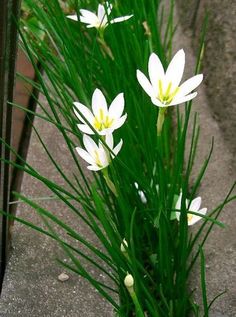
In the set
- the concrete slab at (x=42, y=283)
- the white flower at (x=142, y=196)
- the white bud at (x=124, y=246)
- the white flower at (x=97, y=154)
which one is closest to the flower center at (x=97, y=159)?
the white flower at (x=97, y=154)

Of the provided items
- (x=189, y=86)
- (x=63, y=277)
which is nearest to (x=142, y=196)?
(x=63, y=277)

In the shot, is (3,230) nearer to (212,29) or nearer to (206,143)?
(206,143)

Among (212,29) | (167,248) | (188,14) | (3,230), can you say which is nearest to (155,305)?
(167,248)

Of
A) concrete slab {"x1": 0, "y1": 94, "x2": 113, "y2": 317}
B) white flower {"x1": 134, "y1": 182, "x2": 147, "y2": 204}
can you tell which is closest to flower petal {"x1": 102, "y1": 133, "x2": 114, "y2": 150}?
white flower {"x1": 134, "y1": 182, "x2": 147, "y2": 204}

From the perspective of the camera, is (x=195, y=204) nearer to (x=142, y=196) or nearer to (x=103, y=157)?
(x=142, y=196)

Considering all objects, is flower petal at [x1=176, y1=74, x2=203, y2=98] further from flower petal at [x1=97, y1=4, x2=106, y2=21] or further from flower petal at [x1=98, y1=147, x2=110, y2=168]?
flower petal at [x1=97, y1=4, x2=106, y2=21]

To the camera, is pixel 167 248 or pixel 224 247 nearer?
pixel 167 248
